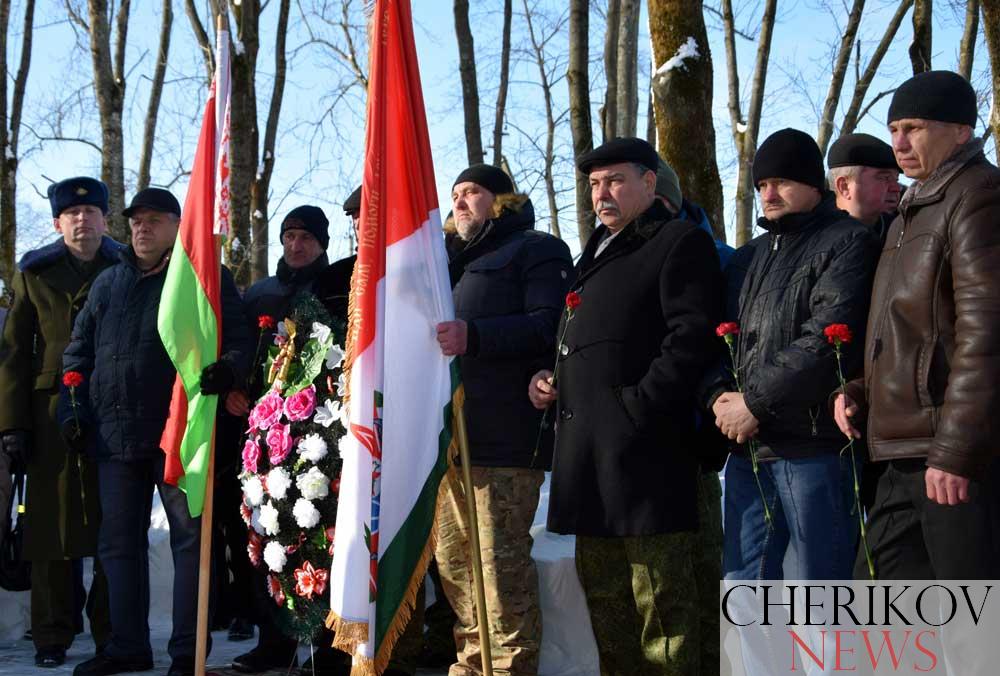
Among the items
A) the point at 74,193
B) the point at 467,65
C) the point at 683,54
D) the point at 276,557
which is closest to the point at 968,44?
the point at 467,65

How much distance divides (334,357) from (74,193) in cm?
219

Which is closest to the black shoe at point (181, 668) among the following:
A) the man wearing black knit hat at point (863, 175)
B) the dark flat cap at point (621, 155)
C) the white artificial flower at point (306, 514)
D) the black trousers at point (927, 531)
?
the white artificial flower at point (306, 514)

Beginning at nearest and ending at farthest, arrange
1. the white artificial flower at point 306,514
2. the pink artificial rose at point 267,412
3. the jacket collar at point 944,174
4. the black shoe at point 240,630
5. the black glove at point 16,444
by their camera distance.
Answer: the jacket collar at point 944,174, the white artificial flower at point 306,514, the pink artificial rose at point 267,412, the black glove at point 16,444, the black shoe at point 240,630

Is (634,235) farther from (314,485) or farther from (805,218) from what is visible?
(314,485)

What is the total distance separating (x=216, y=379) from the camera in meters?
5.15

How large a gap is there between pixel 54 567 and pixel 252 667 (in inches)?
53.4

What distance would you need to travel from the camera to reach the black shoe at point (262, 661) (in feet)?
18.1

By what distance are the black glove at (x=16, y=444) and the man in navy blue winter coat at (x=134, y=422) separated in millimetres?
437

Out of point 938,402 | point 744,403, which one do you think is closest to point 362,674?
point 744,403

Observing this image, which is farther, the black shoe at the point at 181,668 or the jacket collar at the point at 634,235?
the black shoe at the point at 181,668

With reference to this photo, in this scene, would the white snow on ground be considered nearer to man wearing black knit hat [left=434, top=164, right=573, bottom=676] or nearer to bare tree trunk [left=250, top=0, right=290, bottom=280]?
man wearing black knit hat [left=434, top=164, right=573, bottom=676]

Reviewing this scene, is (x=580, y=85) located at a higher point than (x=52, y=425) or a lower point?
higher

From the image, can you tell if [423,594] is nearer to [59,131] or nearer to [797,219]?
[797,219]

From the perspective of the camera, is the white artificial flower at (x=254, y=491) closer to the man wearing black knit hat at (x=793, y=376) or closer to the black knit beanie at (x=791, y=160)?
the man wearing black knit hat at (x=793, y=376)
